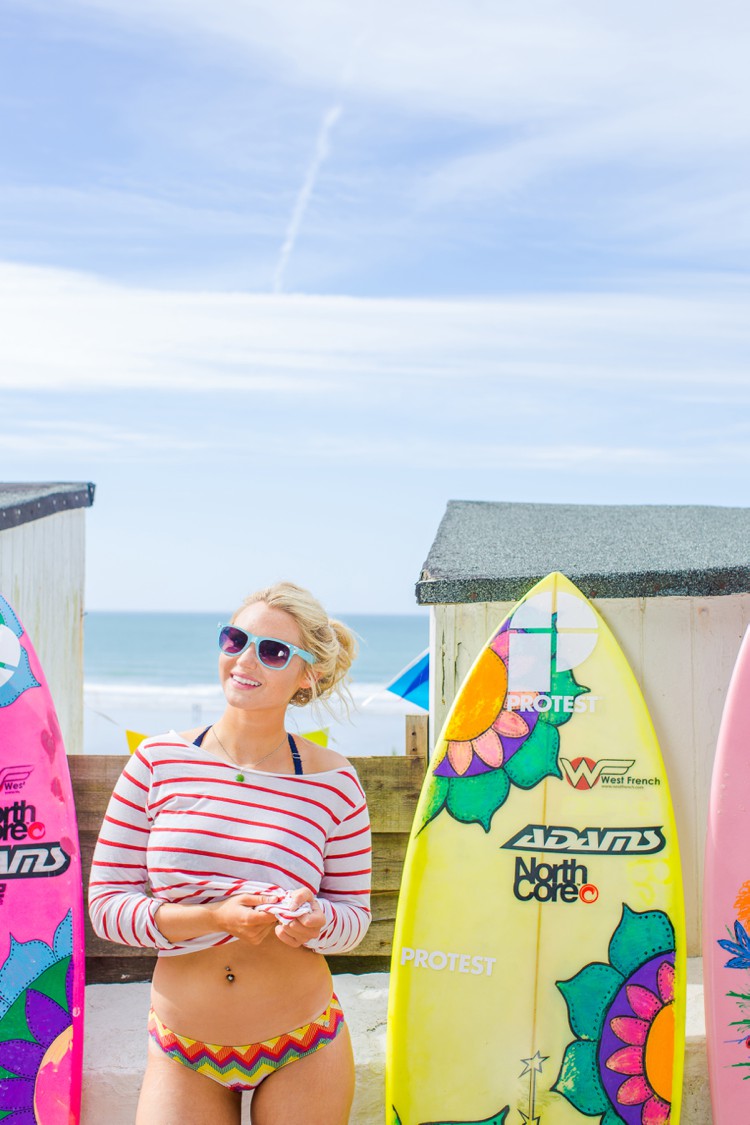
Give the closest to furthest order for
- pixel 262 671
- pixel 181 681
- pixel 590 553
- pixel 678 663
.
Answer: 1. pixel 262 671
2. pixel 678 663
3. pixel 590 553
4. pixel 181 681

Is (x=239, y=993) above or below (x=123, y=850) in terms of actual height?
below

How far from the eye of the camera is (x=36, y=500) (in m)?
4.37

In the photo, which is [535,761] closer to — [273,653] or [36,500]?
[273,653]

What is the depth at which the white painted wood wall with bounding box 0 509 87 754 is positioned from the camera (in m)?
4.17

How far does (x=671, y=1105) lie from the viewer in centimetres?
241

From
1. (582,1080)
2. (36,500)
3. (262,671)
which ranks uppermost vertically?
(36,500)

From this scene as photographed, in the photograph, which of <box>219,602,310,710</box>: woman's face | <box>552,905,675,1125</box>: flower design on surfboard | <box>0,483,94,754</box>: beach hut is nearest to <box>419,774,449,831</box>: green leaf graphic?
<box>552,905,675,1125</box>: flower design on surfboard

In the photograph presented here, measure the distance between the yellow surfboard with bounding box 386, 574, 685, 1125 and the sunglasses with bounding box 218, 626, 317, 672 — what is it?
0.70 m

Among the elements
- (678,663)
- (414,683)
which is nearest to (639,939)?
(678,663)

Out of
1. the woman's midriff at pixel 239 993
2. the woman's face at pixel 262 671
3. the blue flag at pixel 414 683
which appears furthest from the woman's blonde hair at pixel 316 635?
the blue flag at pixel 414 683

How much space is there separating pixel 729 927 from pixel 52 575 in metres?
3.36

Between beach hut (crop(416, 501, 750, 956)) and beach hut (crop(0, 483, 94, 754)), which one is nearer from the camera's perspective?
beach hut (crop(416, 501, 750, 956))

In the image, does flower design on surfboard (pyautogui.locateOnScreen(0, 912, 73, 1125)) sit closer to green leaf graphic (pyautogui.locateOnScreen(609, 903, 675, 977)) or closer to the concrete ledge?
the concrete ledge

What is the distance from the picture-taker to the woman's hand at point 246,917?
179 cm
